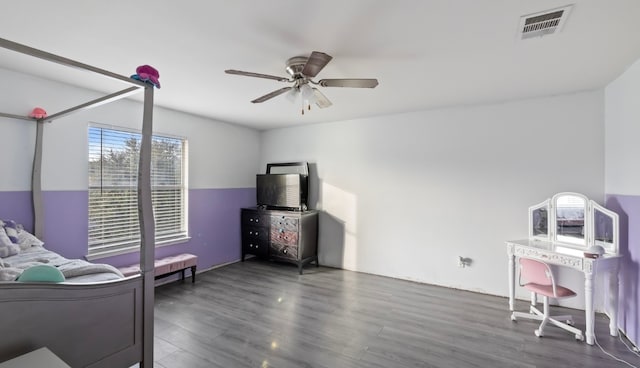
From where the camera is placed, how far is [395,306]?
3230mm

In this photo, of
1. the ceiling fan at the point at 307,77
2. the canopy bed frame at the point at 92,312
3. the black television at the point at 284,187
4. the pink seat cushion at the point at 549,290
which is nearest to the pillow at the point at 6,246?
the canopy bed frame at the point at 92,312

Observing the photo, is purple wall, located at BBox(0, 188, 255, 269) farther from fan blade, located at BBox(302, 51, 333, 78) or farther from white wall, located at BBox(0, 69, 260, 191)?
fan blade, located at BBox(302, 51, 333, 78)

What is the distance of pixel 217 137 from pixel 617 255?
513cm

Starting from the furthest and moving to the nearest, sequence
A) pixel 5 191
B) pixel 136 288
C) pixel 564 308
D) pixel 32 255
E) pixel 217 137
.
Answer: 1. pixel 217 137
2. pixel 564 308
3. pixel 5 191
4. pixel 32 255
5. pixel 136 288

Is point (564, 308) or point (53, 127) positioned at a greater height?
point (53, 127)

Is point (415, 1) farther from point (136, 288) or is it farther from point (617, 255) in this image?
point (617, 255)

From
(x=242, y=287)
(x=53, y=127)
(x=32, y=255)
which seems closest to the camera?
(x=32, y=255)

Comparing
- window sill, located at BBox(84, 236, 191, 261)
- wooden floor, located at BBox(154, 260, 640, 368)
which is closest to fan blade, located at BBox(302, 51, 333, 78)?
wooden floor, located at BBox(154, 260, 640, 368)

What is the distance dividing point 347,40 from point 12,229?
3199 millimetres

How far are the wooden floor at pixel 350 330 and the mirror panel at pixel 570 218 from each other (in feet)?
2.74

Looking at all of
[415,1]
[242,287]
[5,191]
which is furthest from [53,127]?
[415,1]

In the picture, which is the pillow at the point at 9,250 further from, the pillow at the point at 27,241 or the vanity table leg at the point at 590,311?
the vanity table leg at the point at 590,311

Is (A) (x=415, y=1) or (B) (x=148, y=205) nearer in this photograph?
(A) (x=415, y=1)

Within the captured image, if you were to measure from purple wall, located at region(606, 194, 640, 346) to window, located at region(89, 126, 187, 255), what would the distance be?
511 cm
